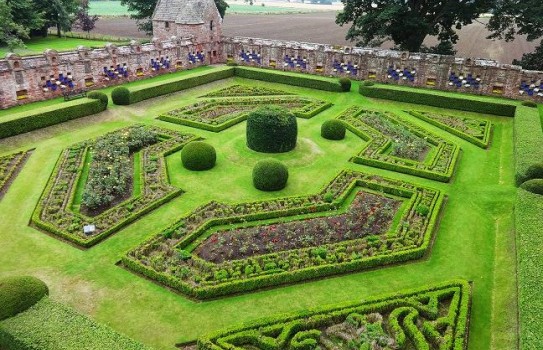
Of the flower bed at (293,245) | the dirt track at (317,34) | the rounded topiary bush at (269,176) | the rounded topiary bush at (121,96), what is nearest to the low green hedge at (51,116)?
the rounded topiary bush at (121,96)

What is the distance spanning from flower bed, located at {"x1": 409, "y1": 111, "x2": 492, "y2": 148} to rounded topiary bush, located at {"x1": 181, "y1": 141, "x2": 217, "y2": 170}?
16.1 metres

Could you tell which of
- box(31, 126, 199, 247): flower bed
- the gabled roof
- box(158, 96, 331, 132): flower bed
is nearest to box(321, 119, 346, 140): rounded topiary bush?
box(158, 96, 331, 132): flower bed

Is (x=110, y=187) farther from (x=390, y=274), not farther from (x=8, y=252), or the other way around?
(x=390, y=274)

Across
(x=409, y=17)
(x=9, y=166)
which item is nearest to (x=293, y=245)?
(x=9, y=166)

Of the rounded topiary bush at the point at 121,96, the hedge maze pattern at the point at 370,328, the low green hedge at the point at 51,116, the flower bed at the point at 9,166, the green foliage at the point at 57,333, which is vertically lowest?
the hedge maze pattern at the point at 370,328

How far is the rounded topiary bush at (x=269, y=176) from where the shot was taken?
19.3m

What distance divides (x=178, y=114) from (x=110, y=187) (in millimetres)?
11640

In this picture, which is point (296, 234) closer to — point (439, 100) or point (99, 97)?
point (99, 97)

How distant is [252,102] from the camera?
3303 cm

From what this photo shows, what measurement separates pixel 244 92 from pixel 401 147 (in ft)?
53.8

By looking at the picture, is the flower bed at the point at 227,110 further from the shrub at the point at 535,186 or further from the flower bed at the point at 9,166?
the shrub at the point at 535,186

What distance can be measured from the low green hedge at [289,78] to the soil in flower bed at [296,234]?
2027 centimetres

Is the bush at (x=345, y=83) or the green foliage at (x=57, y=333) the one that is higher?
the bush at (x=345, y=83)

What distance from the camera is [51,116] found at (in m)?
26.1
